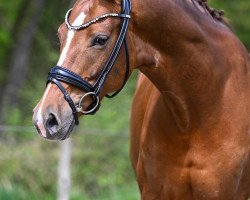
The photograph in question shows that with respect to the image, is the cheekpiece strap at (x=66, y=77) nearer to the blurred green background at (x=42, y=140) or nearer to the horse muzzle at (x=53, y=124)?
the horse muzzle at (x=53, y=124)

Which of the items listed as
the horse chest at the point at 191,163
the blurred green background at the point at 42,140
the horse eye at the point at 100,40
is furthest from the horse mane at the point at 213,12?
the blurred green background at the point at 42,140

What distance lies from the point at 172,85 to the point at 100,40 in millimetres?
600

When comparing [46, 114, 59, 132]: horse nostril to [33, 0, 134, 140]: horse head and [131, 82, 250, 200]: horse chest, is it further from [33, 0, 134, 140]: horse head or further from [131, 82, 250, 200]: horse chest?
[131, 82, 250, 200]: horse chest

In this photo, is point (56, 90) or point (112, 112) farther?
point (112, 112)

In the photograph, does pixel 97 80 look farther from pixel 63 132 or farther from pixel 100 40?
pixel 63 132

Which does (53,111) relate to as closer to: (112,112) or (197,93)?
(197,93)

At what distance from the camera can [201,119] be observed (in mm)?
4203

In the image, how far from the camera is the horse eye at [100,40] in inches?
145

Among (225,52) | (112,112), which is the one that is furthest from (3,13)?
(225,52)

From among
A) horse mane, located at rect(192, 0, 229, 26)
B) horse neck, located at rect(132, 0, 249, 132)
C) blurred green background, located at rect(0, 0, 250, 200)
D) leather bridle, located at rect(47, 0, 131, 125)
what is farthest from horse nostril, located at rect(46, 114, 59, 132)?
blurred green background, located at rect(0, 0, 250, 200)

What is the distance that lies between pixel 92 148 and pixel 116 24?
630 cm

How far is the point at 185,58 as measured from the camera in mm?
4105

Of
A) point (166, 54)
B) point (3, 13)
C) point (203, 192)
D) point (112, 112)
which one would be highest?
point (166, 54)

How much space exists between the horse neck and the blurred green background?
444 cm
